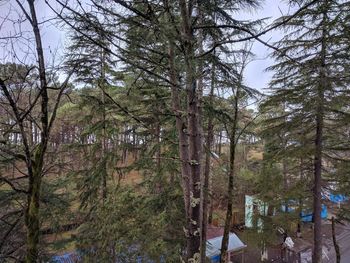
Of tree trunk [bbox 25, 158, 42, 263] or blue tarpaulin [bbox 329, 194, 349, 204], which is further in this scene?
blue tarpaulin [bbox 329, 194, 349, 204]

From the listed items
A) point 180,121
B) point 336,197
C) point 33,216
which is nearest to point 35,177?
point 33,216

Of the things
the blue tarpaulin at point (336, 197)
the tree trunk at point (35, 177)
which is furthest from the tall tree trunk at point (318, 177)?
the tree trunk at point (35, 177)

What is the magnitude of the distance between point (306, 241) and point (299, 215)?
23.2 ft

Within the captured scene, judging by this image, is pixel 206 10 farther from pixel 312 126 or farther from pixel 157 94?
pixel 312 126

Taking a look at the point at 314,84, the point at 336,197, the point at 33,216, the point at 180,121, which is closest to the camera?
the point at 33,216

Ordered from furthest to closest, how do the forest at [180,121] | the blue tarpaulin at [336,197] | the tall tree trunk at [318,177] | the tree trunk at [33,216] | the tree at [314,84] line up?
the blue tarpaulin at [336,197] < the tall tree trunk at [318,177] < the tree at [314,84] < the forest at [180,121] < the tree trunk at [33,216]

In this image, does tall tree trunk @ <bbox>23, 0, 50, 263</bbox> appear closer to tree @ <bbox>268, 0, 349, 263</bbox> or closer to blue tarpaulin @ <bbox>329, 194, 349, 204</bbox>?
tree @ <bbox>268, 0, 349, 263</bbox>

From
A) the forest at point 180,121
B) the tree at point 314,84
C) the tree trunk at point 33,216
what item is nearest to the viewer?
the tree trunk at point 33,216

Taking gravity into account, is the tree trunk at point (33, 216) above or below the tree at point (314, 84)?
below

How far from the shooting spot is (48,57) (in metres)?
3.00

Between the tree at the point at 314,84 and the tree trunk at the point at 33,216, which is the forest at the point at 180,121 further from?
the tree trunk at the point at 33,216

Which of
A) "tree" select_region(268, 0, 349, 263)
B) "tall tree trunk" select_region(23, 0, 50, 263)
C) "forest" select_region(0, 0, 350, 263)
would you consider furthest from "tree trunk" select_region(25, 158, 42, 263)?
"tree" select_region(268, 0, 349, 263)

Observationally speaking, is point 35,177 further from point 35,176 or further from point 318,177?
point 318,177

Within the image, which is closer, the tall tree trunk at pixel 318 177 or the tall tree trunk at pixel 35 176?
the tall tree trunk at pixel 35 176
